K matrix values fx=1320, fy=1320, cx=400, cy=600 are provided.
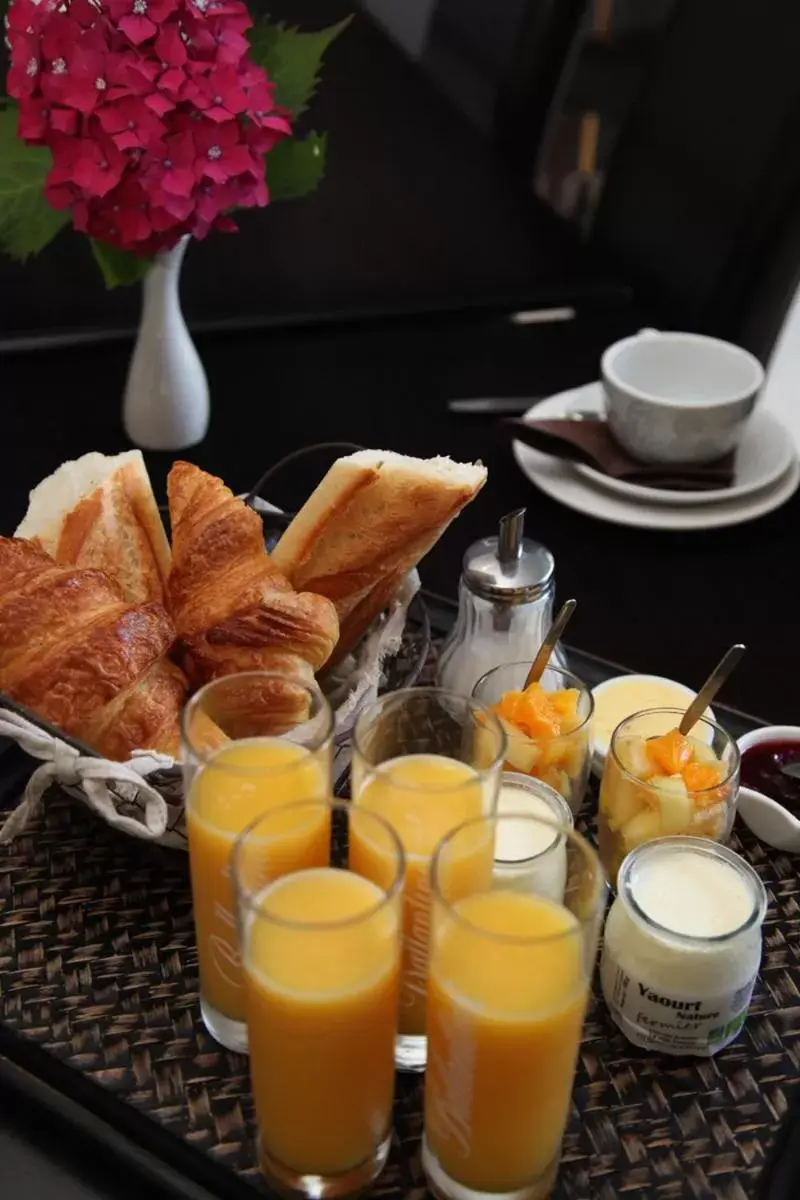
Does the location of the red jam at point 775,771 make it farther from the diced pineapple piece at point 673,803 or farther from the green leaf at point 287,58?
the green leaf at point 287,58

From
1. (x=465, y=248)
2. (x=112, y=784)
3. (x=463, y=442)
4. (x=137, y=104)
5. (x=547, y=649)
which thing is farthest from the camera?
(x=465, y=248)

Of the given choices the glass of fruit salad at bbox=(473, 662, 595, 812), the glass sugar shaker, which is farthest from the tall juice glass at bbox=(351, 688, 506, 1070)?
the glass sugar shaker

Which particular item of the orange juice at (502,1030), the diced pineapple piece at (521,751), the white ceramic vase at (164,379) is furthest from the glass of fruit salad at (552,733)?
the white ceramic vase at (164,379)

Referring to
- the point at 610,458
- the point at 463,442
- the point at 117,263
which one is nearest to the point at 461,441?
the point at 463,442

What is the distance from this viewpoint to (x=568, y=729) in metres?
0.91

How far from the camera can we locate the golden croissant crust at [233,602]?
92 centimetres

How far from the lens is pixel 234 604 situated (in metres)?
0.94

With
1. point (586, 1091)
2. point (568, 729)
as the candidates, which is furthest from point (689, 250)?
point (586, 1091)

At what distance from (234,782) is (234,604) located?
22cm

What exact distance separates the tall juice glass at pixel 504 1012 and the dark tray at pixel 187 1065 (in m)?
0.06

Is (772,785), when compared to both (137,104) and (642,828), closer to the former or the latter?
(642,828)

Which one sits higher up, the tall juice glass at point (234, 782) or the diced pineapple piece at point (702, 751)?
the tall juice glass at point (234, 782)

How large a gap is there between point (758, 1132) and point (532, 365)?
1.07 metres

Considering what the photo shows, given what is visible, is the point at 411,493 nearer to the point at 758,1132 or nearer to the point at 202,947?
the point at 202,947
